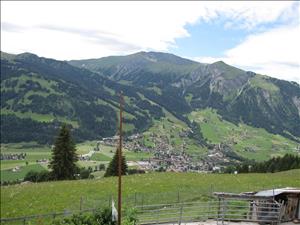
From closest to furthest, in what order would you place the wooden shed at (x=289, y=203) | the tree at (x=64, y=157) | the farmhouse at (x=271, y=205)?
the farmhouse at (x=271, y=205) → the wooden shed at (x=289, y=203) → the tree at (x=64, y=157)

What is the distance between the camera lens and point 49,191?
201 feet

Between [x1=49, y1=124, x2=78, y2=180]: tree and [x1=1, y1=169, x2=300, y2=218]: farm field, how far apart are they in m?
18.5

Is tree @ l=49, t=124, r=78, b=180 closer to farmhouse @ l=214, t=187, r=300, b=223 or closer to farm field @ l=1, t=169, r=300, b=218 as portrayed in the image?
farm field @ l=1, t=169, r=300, b=218

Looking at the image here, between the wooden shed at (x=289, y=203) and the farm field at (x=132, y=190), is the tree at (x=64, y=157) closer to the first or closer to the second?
the farm field at (x=132, y=190)

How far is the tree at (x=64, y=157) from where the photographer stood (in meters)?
85.6

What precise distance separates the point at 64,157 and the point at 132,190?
29.8 m

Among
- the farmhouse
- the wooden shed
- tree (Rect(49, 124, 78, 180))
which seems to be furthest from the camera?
tree (Rect(49, 124, 78, 180))

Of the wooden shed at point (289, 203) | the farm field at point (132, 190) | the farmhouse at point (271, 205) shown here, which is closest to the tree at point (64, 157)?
the farm field at point (132, 190)

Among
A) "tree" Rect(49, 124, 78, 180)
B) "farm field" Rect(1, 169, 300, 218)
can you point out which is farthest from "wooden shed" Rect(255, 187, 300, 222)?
"tree" Rect(49, 124, 78, 180)

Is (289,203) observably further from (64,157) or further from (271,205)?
(64,157)

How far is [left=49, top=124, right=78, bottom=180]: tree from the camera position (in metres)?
85.6

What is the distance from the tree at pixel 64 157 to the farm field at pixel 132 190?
18.5 metres

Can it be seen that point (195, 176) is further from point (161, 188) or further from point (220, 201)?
point (220, 201)

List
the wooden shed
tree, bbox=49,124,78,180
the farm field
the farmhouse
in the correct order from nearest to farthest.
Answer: the farmhouse
the wooden shed
the farm field
tree, bbox=49,124,78,180
